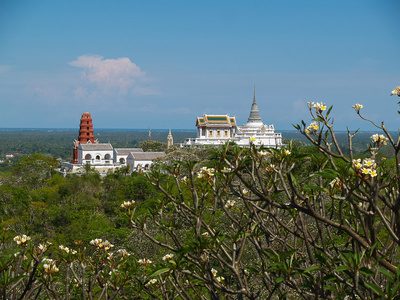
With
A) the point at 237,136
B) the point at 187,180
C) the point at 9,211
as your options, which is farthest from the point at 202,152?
the point at 187,180

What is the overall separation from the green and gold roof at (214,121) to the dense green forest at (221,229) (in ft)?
34.1

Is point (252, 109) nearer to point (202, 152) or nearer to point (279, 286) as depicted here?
point (202, 152)

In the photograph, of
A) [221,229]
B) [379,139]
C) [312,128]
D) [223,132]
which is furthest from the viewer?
[223,132]

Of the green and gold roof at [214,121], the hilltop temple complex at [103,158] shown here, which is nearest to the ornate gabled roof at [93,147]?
the hilltop temple complex at [103,158]

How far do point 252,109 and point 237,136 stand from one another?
21.2 ft

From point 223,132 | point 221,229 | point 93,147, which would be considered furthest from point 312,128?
point 93,147

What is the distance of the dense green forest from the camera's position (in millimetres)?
4398

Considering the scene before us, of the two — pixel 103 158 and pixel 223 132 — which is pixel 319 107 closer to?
pixel 223 132

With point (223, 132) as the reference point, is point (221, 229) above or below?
below

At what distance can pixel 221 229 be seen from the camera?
1720 centimetres

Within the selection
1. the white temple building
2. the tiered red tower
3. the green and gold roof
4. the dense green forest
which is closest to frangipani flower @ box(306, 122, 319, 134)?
the dense green forest

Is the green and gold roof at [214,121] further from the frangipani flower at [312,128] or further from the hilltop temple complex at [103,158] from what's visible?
the frangipani flower at [312,128]

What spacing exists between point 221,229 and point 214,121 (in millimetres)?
32427

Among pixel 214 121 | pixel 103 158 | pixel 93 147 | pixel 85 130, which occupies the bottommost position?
pixel 103 158
